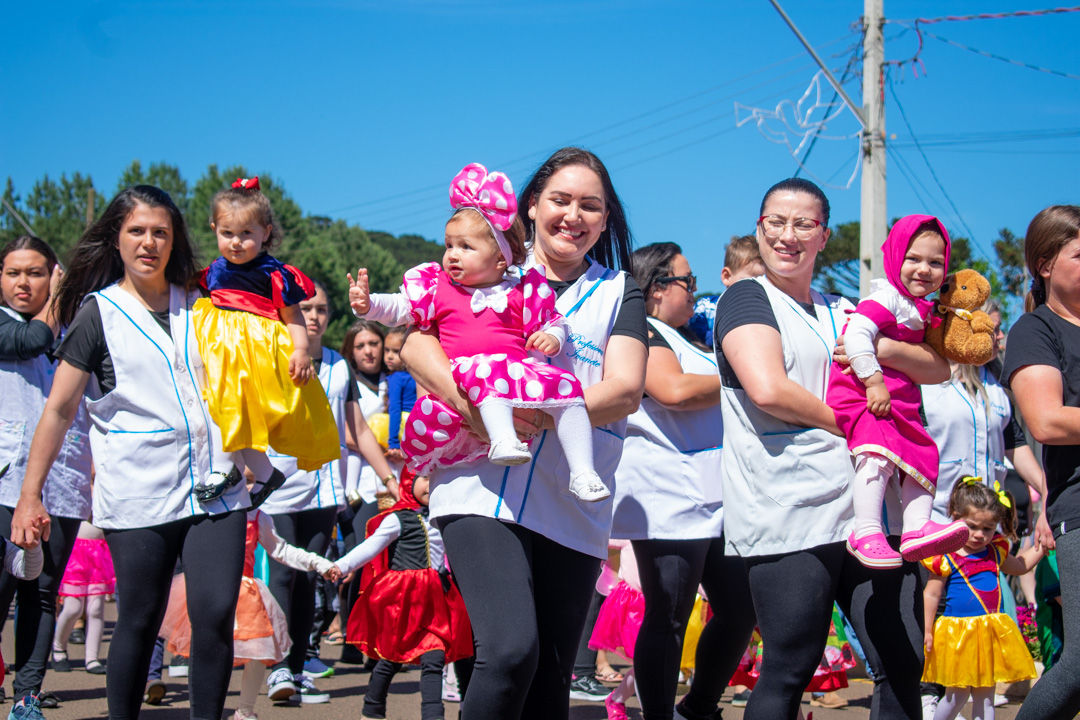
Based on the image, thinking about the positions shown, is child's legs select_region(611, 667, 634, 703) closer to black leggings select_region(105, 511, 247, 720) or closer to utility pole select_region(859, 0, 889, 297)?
black leggings select_region(105, 511, 247, 720)

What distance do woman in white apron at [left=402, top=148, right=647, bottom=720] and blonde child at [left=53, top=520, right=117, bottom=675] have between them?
4.69 meters

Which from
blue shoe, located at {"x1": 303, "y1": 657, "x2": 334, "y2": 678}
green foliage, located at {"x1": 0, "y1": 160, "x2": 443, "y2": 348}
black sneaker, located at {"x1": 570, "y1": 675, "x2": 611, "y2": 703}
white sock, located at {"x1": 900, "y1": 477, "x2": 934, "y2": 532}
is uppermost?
green foliage, located at {"x1": 0, "y1": 160, "x2": 443, "y2": 348}

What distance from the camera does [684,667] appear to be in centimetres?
600

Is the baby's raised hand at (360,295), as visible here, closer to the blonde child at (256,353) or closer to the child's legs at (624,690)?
the blonde child at (256,353)

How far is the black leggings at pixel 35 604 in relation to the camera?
511 centimetres

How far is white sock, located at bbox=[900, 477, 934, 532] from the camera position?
133 inches

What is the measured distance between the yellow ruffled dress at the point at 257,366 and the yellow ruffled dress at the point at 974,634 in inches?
119

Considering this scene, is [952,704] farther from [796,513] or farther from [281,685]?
[281,685]

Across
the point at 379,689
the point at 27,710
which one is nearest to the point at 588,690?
the point at 379,689

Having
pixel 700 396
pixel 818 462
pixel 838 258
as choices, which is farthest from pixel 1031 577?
pixel 838 258

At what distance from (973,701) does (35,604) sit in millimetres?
4683

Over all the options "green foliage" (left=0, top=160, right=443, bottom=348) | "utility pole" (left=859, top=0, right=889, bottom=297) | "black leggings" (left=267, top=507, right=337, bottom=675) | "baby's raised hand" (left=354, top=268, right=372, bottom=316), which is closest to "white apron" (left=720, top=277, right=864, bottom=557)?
"baby's raised hand" (left=354, top=268, right=372, bottom=316)

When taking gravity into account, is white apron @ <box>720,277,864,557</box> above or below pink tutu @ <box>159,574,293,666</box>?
above

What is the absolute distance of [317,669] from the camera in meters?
7.09
